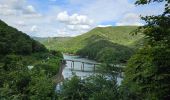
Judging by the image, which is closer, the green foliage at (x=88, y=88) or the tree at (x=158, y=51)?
the tree at (x=158, y=51)

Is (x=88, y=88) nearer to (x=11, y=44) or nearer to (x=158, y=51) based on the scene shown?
(x=158, y=51)

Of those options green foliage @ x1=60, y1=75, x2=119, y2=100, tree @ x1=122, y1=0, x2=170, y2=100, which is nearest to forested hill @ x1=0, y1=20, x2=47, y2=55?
green foliage @ x1=60, y1=75, x2=119, y2=100

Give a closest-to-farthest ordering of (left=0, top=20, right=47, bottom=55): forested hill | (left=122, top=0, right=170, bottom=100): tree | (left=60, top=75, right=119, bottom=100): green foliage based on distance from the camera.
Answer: (left=122, top=0, right=170, bottom=100): tree < (left=60, top=75, right=119, bottom=100): green foliage < (left=0, top=20, right=47, bottom=55): forested hill

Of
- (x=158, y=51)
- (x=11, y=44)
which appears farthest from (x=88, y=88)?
(x=11, y=44)

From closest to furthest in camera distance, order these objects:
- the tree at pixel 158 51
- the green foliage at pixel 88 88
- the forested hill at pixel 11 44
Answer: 1. the tree at pixel 158 51
2. the green foliage at pixel 88 88
3. the forested hill at pixel 11 44

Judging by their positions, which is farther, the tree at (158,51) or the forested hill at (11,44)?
the forested hill at (11,44)

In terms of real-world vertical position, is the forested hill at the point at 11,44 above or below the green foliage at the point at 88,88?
above

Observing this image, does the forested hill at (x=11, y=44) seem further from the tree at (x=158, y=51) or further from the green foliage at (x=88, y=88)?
the tree at (x=158, y=51)

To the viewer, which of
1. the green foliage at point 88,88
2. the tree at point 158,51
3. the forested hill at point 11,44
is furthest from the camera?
the forested hill at point 11,44

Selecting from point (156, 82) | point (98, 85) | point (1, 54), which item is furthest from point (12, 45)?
point (156, 82)

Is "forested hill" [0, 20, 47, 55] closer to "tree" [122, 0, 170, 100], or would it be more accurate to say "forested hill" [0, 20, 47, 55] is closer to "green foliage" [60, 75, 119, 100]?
"green foliage" [60, 75, 119, 100]

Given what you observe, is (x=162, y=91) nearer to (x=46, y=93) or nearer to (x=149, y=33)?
(x=149, y=33)

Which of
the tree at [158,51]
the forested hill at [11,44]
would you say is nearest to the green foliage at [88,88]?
the tree at [158,51]

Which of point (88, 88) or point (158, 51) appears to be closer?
point (158, 51)
